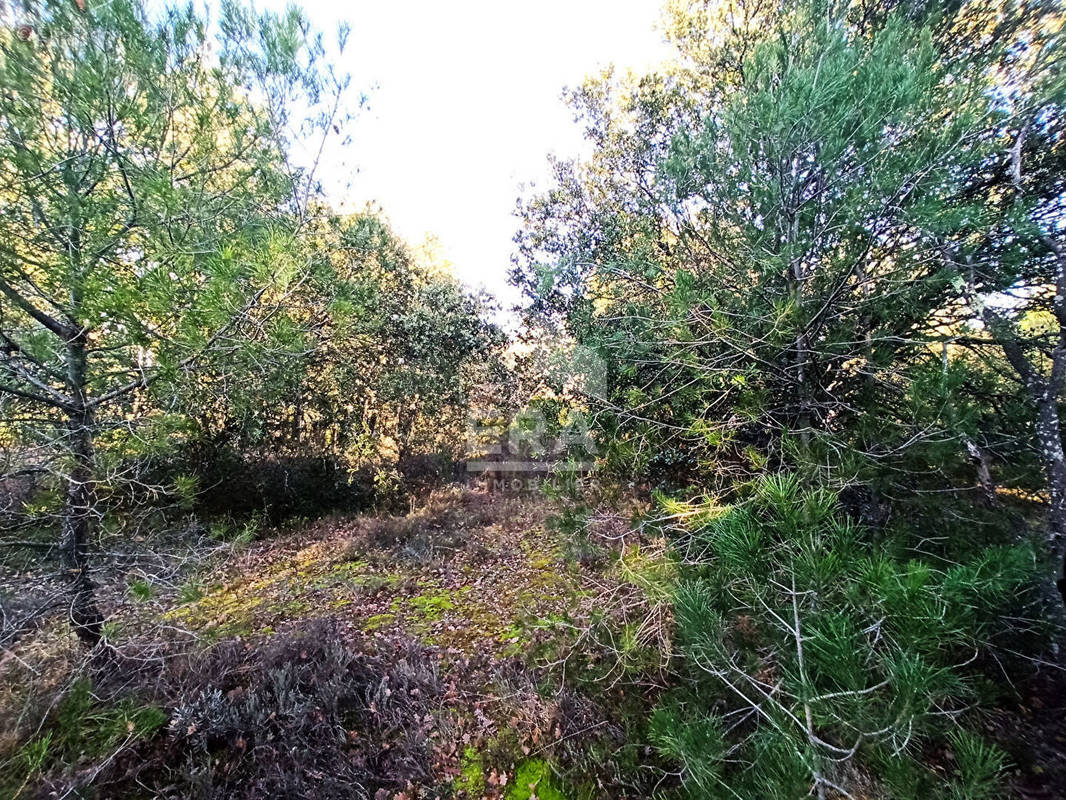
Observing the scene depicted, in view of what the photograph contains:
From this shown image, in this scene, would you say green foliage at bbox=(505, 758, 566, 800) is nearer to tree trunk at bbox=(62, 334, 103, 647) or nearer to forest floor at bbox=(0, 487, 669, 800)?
forest floor at bbox=(0, 487, 669, 800)

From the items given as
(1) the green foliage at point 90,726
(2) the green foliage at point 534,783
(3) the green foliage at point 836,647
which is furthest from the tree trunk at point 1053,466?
(1) the green foliage at point 90,726

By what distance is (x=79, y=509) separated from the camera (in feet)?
6.81

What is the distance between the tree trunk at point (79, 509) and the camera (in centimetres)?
203

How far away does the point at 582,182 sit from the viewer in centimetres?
541

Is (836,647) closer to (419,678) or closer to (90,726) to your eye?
(419,678)

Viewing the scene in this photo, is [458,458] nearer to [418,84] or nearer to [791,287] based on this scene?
[418,84]

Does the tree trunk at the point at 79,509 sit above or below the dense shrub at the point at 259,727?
above

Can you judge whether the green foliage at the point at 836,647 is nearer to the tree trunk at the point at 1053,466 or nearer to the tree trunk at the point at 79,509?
the tree trunk at the point at 1053,466

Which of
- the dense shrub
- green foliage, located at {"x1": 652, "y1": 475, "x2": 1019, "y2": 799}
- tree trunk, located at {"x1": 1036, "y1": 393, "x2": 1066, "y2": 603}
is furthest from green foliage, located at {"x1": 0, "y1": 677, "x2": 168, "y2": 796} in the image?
tree trunk, located at {"x1": 1036, "y1": 393, "x2": 1066, "y2": 603}

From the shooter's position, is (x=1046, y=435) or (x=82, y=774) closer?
(x=82, y=774)

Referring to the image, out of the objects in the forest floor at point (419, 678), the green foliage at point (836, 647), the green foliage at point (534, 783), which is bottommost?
the green foliage at point (534, 783)

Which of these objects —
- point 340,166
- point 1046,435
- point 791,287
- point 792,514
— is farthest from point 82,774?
point 1046,435

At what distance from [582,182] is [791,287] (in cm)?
408

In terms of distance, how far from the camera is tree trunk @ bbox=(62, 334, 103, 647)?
2.03 m
